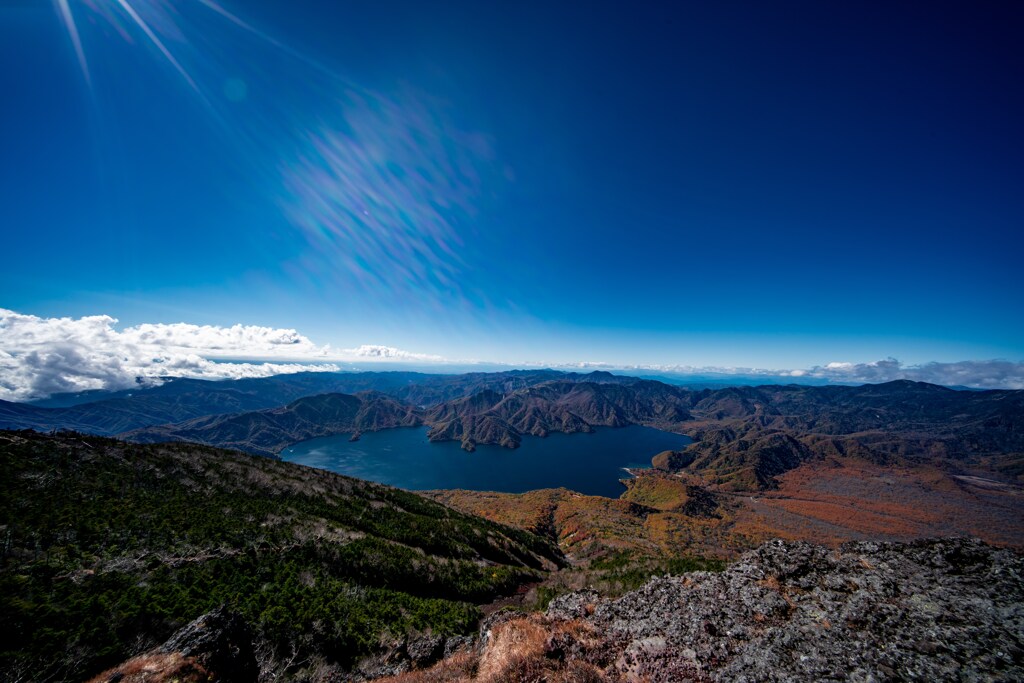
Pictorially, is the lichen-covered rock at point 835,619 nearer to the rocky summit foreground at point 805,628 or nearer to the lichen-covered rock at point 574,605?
the rocky summit foreground at point 805,628

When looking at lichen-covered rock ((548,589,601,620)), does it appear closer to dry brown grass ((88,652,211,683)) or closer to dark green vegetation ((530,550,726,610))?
dark green vegetation ((530,550,726,610))

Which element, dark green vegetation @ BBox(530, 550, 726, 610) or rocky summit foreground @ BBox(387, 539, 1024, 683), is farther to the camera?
dark green vegetation @ BBox(530, 550, 726, 610)

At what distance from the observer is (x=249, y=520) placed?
54.2 m

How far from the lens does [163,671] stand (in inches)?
812

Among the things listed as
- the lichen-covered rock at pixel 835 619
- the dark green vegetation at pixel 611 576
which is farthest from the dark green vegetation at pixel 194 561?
the lichen-covered rock at pixel 835 619

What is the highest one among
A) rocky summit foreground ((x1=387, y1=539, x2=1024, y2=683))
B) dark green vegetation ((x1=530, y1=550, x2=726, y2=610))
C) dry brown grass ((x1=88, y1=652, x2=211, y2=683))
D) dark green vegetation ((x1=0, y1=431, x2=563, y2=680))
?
rocky summit foreground ((x1=387, y1=539, x2=1024, y2=683))

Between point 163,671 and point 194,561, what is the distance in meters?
26.1

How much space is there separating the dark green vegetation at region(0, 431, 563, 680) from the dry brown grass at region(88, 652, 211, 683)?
785cm

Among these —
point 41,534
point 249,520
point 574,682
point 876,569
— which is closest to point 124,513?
point 41,534

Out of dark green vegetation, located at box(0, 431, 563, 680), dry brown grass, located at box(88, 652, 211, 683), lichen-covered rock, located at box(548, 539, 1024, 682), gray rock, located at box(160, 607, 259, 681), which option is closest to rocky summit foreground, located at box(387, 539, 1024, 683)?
lichen-covered rock, located at box(548, 539, 1024, 682)

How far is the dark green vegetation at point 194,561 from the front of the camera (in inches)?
1120

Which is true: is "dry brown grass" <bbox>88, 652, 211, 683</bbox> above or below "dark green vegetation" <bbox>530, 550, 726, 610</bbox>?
above

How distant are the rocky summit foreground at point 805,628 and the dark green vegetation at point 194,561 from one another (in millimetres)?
18214

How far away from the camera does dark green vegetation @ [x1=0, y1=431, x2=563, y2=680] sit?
1120 inches
